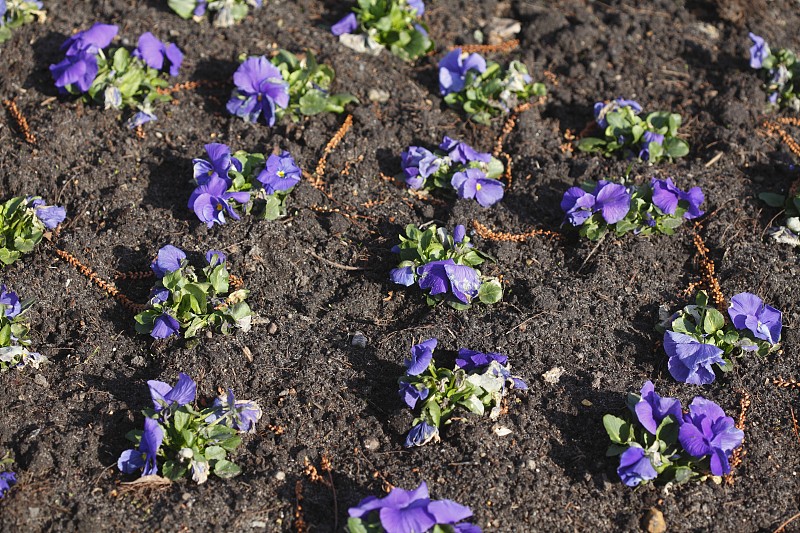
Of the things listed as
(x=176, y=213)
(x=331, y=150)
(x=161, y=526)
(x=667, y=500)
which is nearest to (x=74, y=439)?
(x=161, y=526)

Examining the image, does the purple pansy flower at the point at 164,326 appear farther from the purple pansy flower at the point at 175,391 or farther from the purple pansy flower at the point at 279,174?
the purple pansy flower at the point at 279,174

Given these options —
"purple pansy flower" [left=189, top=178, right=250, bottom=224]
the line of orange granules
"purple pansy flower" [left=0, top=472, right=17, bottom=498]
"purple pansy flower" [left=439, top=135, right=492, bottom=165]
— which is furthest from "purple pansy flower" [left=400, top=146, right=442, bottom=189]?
"purple pansy flower" [left=0, top=472, right=17, bottom=498]

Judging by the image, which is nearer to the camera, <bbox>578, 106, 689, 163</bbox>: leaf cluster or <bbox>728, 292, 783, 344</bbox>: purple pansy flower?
<bbox>728, 292, 783, 344</bbox>: purple pansy flower

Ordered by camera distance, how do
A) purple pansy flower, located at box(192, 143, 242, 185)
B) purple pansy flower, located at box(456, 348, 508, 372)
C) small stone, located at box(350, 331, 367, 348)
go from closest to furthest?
purple pansy flower, located at box(456, 348, 508, 372)
small stone, located at box(350, 331, 367, 348)
purple pansy flower, located at box(192, 143, 242, 185)

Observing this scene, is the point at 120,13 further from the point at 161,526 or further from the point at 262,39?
the point at 161,526

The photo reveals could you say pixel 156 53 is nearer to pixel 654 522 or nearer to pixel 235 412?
pixel 235 412

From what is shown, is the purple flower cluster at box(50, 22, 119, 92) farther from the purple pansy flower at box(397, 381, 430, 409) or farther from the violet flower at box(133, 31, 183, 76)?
the purple pansy flower at box(397, 381, 430, 409)

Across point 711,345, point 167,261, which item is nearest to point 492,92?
point 711,345
